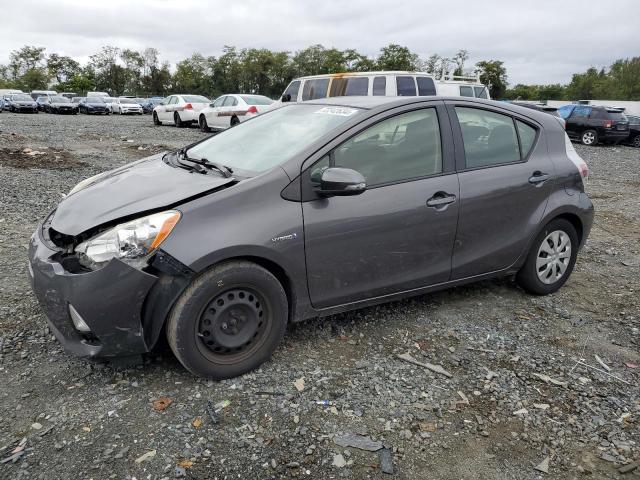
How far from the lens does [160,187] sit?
3012mm

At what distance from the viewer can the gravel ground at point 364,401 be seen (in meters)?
2.37

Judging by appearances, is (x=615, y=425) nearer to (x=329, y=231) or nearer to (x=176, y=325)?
(x=329, y=231)

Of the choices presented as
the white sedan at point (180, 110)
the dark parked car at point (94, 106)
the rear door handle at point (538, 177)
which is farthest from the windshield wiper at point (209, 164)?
the dark parked car at point (94, 106)

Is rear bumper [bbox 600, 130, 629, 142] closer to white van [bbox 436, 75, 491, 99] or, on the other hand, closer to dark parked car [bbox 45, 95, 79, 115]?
white van [bbox 436, 75, 491, 99]

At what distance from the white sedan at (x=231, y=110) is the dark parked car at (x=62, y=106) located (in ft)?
65.7

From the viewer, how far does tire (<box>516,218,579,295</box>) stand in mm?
4129

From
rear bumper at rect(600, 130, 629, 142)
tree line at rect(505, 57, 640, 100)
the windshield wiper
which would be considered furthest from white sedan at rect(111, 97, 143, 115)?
tree line at rect(505, 57, 640, 100)

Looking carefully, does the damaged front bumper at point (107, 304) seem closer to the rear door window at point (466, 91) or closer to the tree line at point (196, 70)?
the rear door window at point (466, 91)

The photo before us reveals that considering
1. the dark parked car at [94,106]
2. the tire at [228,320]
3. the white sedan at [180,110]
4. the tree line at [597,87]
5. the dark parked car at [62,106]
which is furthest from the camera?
the tree line at [597,87]

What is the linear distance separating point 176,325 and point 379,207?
1.43 meters

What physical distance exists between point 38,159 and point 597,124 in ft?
62.9

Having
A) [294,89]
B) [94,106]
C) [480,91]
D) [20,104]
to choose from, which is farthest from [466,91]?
[20,104]

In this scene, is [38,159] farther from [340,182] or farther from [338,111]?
[340,182]

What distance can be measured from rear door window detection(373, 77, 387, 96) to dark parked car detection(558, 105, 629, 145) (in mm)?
11184
